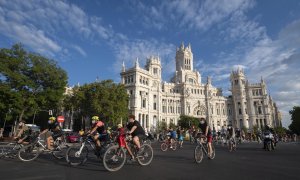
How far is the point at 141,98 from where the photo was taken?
83.2 m

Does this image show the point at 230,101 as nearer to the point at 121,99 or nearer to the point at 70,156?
the point at 121,99

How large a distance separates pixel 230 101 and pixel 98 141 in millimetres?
109782

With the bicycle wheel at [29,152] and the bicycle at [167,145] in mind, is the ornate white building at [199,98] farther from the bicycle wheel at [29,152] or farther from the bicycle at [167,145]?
the bicycle wheel at [29,152]

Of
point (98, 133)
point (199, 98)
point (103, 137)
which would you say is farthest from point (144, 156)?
point (199, 98)

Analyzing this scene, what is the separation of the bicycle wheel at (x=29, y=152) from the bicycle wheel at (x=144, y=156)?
18.8 feet

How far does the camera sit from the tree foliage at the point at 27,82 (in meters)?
35.0

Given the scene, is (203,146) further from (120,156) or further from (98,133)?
(98,133)

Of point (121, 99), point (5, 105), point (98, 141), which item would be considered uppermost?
point (121, 99)

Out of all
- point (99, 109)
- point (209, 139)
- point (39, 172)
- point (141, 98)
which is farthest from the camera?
point (141, 98)

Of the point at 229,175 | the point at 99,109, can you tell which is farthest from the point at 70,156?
the point at 99,109

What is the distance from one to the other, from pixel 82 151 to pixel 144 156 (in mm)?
2828

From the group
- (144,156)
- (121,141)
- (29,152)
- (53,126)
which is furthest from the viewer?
(53,126)

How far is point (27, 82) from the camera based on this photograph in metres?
37.2

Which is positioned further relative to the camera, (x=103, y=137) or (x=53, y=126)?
(x=53, y=126)
